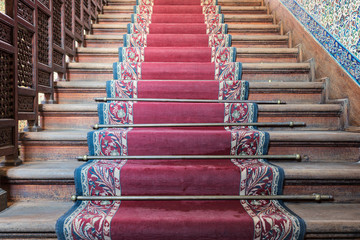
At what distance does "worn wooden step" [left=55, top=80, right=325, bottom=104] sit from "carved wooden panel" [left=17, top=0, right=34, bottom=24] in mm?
472

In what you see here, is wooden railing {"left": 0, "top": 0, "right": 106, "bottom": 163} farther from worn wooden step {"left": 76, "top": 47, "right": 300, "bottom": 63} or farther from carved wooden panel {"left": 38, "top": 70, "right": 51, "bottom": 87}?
worn wooden step {"left": 76, "top": 47, "right": 300, "bottom": 63}

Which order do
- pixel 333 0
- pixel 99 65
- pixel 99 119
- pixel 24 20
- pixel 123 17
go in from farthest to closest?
pixel 123 17 < pixel 99 65 < pixel 333 0 < pixel 99 119 < pixel 24 20

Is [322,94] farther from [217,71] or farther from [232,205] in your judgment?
[232,205]

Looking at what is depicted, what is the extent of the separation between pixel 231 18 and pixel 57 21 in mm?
1778

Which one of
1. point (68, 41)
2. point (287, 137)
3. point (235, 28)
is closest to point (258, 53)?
point (235, 28)

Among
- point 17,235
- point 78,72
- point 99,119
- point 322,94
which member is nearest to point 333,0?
point 322,94

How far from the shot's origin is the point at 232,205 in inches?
46.8

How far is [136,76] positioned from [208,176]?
102cm

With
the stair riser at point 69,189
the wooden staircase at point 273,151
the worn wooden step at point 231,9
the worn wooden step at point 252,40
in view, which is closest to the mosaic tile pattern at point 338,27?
the wooden staircase at point 273,151

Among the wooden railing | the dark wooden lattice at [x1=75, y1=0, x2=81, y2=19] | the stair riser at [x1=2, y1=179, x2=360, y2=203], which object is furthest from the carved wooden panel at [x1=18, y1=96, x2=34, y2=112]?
the dark wooden lattice at [x1=75, y1=0, x2=81, y2=19]

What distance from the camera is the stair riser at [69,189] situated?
1.25m

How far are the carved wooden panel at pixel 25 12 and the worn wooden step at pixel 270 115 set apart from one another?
1.72 feet

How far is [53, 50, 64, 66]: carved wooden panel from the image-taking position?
A: 6.03ft

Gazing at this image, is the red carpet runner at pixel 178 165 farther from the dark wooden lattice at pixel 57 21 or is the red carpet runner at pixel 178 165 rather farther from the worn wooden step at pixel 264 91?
the dark wooden lattice at pixel 57 21
